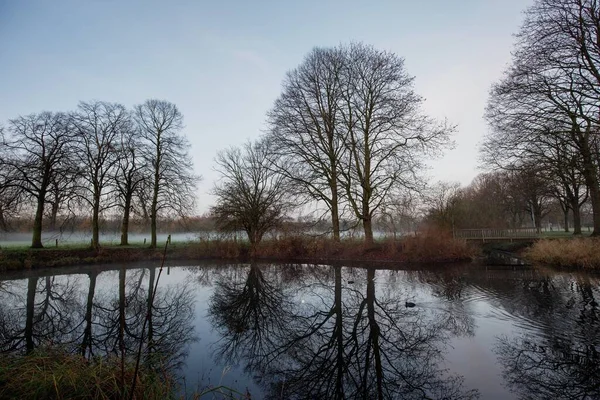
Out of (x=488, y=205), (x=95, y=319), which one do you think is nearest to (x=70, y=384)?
(x=95, y=319)

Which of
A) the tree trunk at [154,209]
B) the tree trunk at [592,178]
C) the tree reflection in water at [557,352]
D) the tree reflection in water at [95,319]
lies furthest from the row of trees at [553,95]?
the tree trunk at [154,209]

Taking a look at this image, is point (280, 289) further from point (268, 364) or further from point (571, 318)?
point (571, 318)

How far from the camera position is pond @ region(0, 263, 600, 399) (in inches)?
205

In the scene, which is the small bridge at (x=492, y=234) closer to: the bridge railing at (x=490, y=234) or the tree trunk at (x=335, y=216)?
the bridge railing at (x=490, y=234)

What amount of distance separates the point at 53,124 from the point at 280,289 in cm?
2139

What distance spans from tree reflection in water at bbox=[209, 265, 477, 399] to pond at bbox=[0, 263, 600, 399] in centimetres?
3

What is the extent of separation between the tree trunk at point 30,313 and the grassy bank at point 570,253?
772 inches

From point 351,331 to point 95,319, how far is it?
7.24 m

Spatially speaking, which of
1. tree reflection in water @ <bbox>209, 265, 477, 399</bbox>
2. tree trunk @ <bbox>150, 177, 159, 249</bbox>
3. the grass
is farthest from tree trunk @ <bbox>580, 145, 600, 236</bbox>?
tree trunk @ <bbox>150, 177, 159, 249</bbox>

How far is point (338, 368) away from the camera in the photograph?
226 inches

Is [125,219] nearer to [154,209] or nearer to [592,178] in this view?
[154,209]

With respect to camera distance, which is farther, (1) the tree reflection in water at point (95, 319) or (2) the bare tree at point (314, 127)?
(2) the bare tree at point (314, 127)

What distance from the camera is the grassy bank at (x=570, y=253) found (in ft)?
45.7

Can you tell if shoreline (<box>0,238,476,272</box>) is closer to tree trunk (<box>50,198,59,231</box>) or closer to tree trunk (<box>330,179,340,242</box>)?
tree trunk (<box>330,179,340,242</box>)
